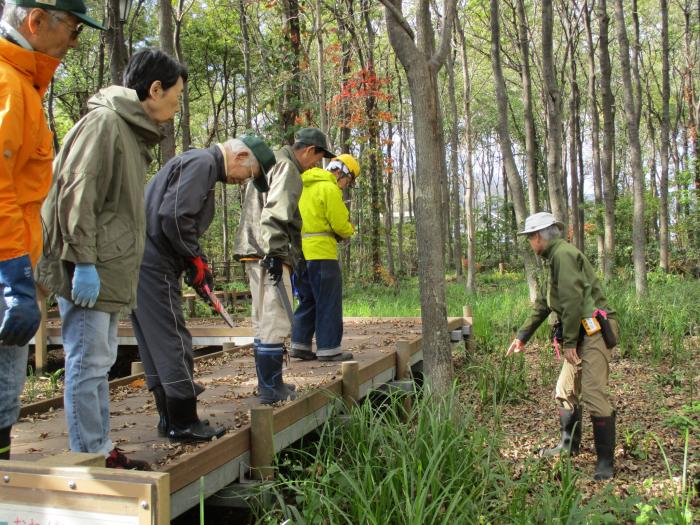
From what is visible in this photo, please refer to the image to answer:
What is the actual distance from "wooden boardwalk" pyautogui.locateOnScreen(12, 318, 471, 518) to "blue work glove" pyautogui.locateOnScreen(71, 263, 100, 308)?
82 centimetres

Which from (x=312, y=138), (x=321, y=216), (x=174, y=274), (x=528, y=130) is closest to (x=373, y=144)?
(x=528, y=130)

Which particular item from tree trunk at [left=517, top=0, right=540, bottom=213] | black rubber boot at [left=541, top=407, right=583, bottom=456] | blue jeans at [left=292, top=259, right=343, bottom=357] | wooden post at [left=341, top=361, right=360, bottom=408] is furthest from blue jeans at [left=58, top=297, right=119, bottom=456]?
tree trunk at [left=517, top=0, right=540, bottom=213]

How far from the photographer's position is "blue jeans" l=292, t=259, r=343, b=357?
5.43 m

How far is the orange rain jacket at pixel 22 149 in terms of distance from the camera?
6.79 feet

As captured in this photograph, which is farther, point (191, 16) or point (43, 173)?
point (191, 16)

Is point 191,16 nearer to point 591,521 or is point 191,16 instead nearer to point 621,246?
point 621,246

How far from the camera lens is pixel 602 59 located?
11.9 m

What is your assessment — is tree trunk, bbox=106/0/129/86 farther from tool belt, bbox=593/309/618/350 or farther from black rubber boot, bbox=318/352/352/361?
tool belt, bbox=593/309/618/350

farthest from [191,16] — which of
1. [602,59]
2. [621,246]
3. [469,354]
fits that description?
[469,354]

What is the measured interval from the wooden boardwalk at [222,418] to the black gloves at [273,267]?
0.80 meters

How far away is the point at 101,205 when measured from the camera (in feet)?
8.64

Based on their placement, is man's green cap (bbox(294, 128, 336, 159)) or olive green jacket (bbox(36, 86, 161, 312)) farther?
man's green cap (bbox(294, 128, 336, 159))

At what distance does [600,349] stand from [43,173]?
392 cm

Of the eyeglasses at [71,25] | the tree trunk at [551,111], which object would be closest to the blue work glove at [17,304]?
the eyeglasses at [71,25]
